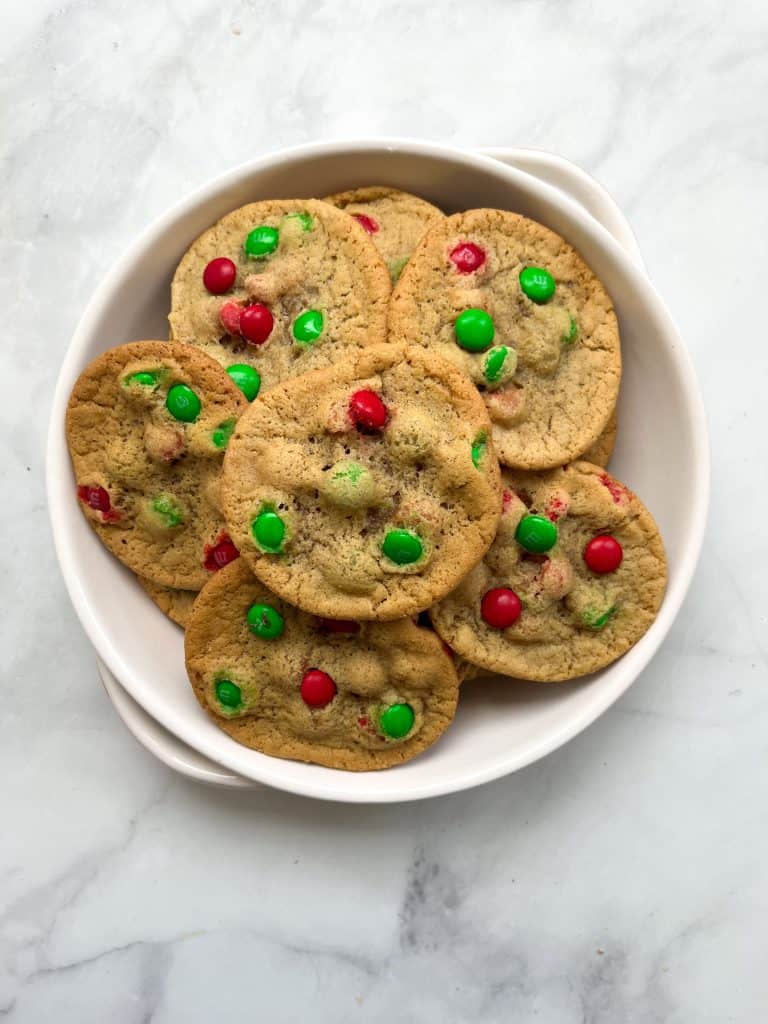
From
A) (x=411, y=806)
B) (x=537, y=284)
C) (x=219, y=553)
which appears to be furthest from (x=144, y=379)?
(x=411, y=806)

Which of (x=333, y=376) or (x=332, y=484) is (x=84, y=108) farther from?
(x=332, y=484)

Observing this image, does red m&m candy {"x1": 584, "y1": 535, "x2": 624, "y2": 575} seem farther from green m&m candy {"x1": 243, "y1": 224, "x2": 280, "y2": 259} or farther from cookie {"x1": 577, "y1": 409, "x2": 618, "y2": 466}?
green m&m candy {"x1": 243, "y1": 224, "x2": 280, "y2": 259}

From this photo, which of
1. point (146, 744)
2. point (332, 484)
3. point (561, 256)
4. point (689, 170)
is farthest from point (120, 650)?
point (689, 170)

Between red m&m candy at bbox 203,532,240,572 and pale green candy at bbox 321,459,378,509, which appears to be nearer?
pale green candy at bbox 321,459,378,509

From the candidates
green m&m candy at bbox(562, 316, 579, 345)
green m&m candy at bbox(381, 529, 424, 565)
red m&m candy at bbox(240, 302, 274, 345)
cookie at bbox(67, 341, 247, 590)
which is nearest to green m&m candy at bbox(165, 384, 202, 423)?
cookie at bbox(67, 341, 247, 590)

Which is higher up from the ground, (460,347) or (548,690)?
(460,347)

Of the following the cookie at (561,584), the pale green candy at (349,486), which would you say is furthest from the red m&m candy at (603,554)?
the pale green candy at (349,486)
